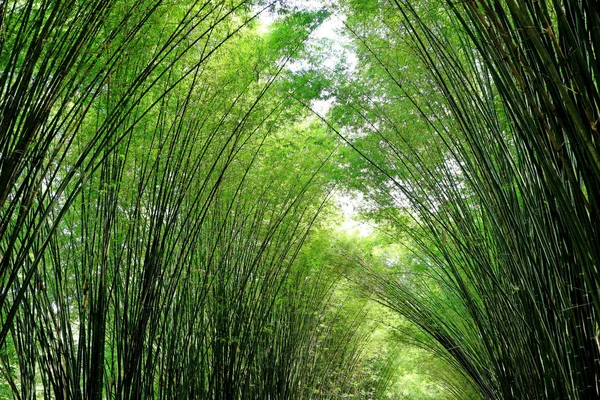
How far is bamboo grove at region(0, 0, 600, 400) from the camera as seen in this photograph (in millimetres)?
2041

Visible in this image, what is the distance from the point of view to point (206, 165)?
15.5ft

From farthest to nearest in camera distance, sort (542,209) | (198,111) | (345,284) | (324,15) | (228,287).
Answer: (345,284), (228,287), (324,15), (198,111), (542,209)

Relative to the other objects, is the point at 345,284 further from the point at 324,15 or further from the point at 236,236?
the point at 324,15

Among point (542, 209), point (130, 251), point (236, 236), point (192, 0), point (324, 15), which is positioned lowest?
point (542, 209)

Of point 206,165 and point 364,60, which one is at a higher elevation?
point 364,60

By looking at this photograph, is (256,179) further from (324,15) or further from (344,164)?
(324,15)

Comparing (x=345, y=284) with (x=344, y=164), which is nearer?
(x=344, y=164)

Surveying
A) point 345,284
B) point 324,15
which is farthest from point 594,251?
point 345,284

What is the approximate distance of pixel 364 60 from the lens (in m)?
5.37

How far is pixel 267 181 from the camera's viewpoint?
5.89 metres

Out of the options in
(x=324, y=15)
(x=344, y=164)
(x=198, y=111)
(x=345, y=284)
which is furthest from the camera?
(x=345, y=284)

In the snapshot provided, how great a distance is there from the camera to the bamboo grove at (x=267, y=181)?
2.04m

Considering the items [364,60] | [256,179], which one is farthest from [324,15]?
[256,179]

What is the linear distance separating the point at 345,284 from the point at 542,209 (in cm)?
697
